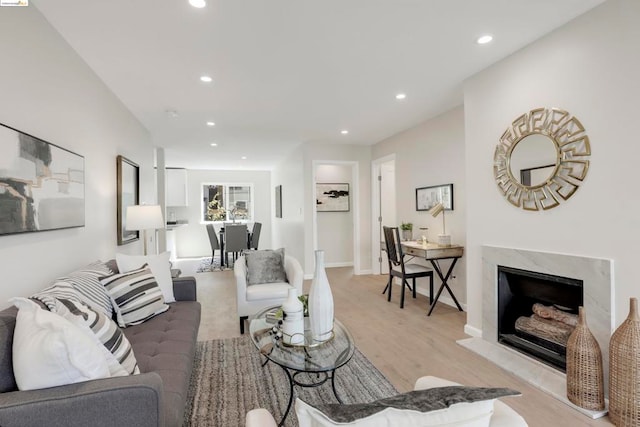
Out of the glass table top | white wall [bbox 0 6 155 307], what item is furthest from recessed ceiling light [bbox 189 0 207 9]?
the glass table top

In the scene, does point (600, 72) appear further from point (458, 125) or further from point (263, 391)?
point (263, 391)

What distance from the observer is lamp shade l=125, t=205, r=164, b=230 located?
329 centimetres

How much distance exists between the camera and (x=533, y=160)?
8.01ft

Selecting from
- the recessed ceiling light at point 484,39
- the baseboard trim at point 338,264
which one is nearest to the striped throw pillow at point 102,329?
the recessed ceiling light at point 484,39

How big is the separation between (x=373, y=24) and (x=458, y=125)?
7.19 feet

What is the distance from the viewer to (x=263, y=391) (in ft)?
7.06

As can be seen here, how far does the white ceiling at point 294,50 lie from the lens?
1.96 m

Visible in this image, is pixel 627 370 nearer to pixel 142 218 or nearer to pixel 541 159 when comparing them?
pixel 541 159

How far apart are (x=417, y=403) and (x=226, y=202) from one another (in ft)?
30.4

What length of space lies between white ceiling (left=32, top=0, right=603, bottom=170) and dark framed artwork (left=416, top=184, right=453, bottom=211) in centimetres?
Answer: 100

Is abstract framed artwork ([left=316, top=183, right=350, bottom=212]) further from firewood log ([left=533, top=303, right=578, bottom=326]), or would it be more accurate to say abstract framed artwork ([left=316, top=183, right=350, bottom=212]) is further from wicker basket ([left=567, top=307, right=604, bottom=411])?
wicker basket ([left=567, top=307, right=604, bottom=411])

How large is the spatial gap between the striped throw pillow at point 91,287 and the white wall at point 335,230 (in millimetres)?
4980

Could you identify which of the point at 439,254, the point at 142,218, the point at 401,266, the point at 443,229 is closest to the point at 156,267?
the point at 142,218

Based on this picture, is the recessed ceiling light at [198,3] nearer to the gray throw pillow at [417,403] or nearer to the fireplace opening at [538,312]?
the gray throw pillow at [417,403]
